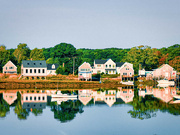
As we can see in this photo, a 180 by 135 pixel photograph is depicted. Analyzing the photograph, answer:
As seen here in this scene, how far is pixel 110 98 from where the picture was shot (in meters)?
61.4

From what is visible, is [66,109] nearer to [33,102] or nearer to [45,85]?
[33,102]

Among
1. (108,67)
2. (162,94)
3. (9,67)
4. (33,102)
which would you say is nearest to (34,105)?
(33,102)

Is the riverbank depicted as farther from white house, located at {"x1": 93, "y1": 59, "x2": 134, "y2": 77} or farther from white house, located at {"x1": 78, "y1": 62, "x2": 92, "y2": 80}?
white house, located at {"x1": 93, "y1": 59, "x2": 134, "y2": 77}

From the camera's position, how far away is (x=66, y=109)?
160ft

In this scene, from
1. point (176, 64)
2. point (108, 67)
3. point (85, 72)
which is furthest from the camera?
point (176, 64)

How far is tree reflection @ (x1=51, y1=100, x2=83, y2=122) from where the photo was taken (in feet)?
141

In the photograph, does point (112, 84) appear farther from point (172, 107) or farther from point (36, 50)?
point (36, 50)

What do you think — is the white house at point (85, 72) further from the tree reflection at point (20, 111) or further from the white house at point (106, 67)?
the tree reflection at point (20, 111)

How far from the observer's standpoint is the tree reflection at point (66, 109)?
141 ft

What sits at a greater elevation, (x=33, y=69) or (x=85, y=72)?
(x=33, y=69)

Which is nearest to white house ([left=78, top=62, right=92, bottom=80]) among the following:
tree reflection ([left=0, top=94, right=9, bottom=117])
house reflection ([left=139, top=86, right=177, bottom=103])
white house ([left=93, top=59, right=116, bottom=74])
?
white house ([left=93, top=59, right=116, bottom=74])

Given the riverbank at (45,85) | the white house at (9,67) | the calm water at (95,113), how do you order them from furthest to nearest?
A: the white house at (9,67) → the riverbank at (45,85) → the calm water at (95,113)

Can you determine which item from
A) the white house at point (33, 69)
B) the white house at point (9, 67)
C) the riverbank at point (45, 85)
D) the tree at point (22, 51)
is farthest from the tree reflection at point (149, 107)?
the tree at point (22, 51)

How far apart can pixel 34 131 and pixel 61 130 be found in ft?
11.3
